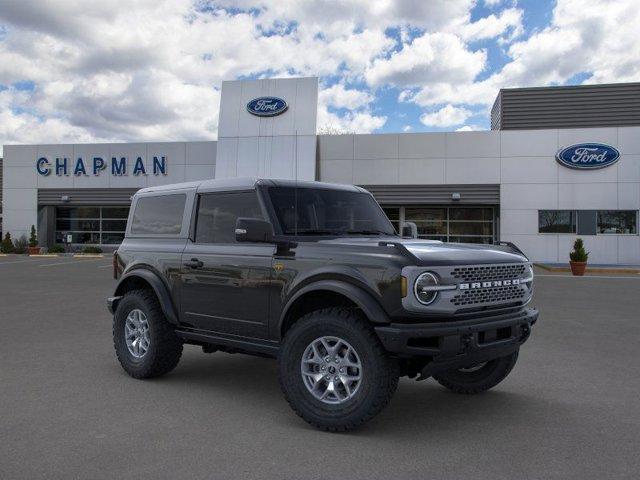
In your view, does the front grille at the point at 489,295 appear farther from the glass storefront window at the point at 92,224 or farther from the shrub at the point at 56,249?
the shrub at the point at 56,249

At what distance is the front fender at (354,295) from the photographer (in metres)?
4.18

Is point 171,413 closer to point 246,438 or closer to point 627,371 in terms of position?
point 246,438

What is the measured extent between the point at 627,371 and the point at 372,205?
3.33 meters

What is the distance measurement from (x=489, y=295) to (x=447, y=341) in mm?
694

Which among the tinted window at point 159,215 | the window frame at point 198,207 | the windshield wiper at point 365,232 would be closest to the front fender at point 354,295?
the window frame at point 198,207

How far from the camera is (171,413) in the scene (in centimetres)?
482

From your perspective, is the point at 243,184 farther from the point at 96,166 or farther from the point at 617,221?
the point at 96,166

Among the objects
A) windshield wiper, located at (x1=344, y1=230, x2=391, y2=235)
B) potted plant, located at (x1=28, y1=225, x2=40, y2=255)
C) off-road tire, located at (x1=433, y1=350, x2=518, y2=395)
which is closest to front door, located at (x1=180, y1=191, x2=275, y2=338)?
windshield wiper, located at (x1=344, y1=230, x2=391, y2=235)

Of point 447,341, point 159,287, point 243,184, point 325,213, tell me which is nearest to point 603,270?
point 325,213

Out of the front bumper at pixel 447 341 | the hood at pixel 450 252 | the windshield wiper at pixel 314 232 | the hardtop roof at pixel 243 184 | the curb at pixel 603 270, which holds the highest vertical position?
the hardtop roof at pixel 243 184

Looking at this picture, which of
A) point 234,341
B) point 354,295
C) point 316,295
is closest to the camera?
point 354,295

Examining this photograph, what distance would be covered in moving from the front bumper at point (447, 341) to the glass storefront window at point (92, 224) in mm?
32317

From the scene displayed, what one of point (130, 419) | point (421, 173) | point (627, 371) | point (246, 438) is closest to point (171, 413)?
point (130, 419)

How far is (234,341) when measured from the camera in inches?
203
